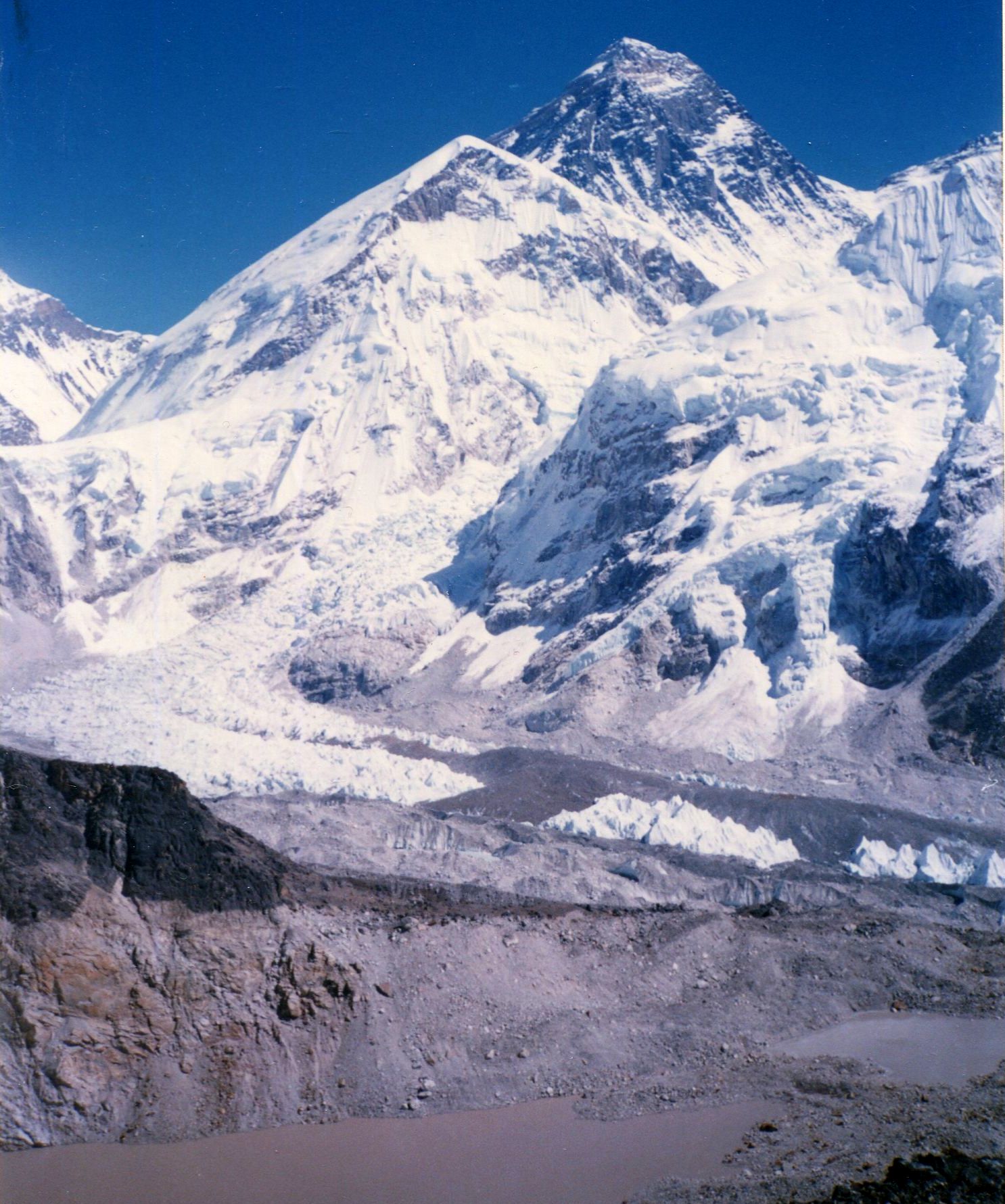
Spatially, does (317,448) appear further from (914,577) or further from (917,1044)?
(917,1044)

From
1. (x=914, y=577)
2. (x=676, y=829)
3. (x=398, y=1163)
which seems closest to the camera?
(x=398, y=1163)

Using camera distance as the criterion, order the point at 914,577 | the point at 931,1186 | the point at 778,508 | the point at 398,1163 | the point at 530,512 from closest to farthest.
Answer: the point at 931,1186 < the point at 398,1163 < the point at 914,577 < the point at 778,508 < the point at 530,512

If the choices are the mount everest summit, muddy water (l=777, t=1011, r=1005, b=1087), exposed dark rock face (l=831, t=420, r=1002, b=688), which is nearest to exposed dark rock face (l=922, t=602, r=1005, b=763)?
the mount everest summit

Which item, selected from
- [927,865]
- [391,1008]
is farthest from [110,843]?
[927,865]

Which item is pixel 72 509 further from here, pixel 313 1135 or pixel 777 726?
pixel 313 1135

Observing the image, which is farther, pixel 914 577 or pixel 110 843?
pixel 914 577

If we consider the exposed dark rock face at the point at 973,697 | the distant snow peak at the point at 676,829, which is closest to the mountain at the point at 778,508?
the exposed dark rock face at the point at 973,697

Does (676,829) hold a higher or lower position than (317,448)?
lower
